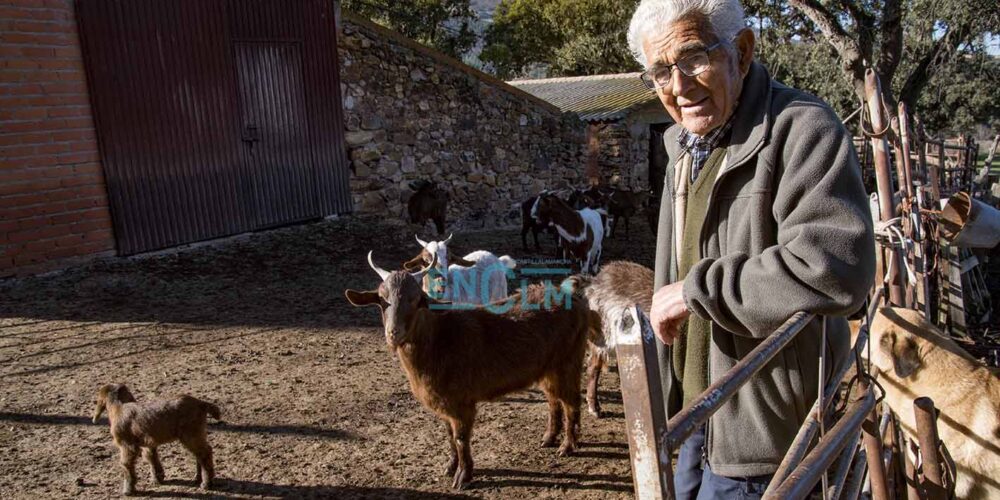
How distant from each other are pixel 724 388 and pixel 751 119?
719 millimetres

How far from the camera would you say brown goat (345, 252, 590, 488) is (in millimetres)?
4172

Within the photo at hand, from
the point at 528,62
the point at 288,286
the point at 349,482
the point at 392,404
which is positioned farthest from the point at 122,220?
the point at 528,62

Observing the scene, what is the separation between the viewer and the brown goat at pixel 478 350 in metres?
4.17

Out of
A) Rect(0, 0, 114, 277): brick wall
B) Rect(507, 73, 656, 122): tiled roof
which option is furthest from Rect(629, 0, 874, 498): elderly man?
Rect(507, 73, 656, 122): tiled roof

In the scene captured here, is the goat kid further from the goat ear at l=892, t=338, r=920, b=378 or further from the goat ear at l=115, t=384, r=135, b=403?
the goat ear at l=892, t=338, r=920, b=378

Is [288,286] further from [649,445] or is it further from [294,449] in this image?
[649,445]

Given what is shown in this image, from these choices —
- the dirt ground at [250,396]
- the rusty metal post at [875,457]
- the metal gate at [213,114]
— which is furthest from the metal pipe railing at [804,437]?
the metal gate at [213,114]

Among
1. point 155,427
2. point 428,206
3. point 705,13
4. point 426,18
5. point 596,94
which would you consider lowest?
point 155,427

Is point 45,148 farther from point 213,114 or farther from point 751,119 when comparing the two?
point 751,119

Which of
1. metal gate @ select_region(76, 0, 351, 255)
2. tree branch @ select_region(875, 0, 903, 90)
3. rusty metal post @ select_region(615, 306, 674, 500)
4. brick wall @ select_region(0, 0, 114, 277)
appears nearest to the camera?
rusty metal post @ select_region(615, 306, 674, 500)

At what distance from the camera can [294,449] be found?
451cm

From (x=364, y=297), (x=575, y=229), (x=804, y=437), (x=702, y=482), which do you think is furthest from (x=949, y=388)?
(x=575, y=229)

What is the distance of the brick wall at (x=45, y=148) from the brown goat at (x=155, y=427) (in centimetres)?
521

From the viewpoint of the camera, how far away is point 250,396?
17.4ft
